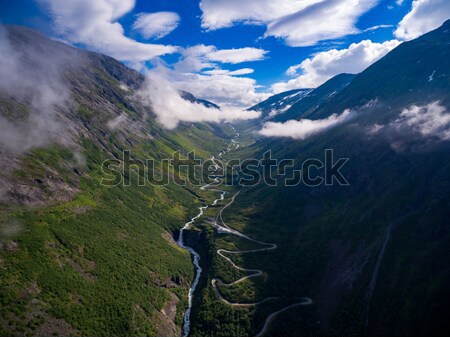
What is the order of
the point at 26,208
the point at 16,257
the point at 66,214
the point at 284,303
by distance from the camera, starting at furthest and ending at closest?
the point at 66,214 → the point at 26,208 → the point at 284,303 → the point at 16,257

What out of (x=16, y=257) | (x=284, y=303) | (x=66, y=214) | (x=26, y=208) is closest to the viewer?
(x=16, y=257)

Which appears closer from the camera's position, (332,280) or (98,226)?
(332,280)

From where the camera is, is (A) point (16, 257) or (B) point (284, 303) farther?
(B) point (284, 303)

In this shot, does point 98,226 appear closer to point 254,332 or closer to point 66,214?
point 66,214

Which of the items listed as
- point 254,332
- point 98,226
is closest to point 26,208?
point 98,226

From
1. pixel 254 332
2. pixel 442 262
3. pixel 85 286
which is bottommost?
pixel 254 332

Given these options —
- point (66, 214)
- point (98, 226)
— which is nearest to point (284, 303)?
point (98, 226)

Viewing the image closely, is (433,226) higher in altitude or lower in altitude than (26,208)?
lower

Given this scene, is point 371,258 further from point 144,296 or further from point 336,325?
point 144,296

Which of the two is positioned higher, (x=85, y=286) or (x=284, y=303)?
(x=85, y=286)
